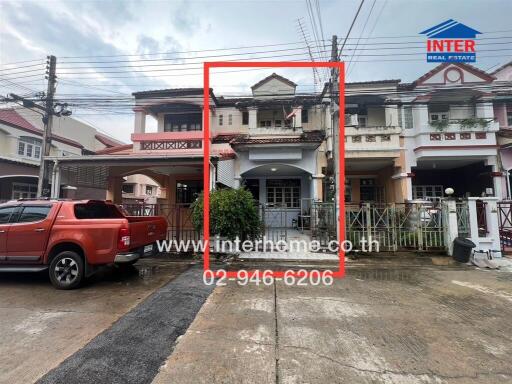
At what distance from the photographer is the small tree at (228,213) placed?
23.4 feet

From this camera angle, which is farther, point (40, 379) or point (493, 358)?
point (493, 358)

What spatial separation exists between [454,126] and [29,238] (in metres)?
15.5

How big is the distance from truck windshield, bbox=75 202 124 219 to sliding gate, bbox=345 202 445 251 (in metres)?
6.74

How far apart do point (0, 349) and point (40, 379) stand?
1.00 meters

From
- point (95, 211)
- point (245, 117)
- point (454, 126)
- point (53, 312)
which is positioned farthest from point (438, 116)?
point (53, 312)

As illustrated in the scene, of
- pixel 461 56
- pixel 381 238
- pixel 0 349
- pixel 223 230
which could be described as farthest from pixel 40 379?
pixel 461 56

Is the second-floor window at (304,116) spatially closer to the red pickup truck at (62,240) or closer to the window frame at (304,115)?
the window frame at (304,115)

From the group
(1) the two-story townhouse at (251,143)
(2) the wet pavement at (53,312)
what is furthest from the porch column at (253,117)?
(2) the wet pavement at (53,312)

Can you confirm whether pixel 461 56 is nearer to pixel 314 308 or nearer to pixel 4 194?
pixel 314 308

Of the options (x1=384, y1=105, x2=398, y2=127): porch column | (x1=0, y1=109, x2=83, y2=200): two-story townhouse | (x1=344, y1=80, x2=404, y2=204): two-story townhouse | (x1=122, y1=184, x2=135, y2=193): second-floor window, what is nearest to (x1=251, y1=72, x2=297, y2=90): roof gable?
(x1=344, y1=80, x2=404, y2=204): two-story townhouse

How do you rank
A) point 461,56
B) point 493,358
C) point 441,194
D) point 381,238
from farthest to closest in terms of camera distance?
point 441,194 < point 461,56 < point 381,238 < point 493,358

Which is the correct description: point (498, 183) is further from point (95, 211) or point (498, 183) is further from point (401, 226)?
point (95, 211)

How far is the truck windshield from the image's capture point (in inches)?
200

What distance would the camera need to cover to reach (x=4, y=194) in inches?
581
